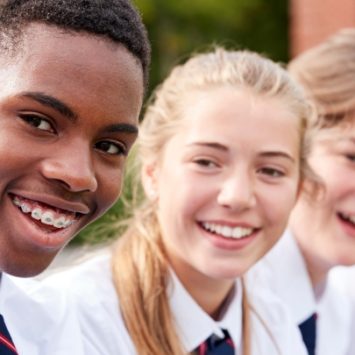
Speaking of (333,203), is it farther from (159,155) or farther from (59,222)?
(59,222)

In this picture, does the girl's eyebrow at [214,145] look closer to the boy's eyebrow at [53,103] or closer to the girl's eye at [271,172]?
the girl's eye at [271,172]

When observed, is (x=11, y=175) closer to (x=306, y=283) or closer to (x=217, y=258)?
(x=217, y=258)

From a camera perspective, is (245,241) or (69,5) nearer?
(69,5)

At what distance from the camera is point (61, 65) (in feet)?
4.91

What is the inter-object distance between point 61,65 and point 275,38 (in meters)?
13.9

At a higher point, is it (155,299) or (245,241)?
(245,241)

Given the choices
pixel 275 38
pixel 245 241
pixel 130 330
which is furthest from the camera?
pixel 275 38

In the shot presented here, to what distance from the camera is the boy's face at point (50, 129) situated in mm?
1489

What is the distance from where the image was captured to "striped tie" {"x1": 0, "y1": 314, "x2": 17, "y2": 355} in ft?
5.50

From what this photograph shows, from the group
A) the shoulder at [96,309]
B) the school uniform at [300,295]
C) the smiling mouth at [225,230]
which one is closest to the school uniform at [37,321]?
the shoulder at [96,309]

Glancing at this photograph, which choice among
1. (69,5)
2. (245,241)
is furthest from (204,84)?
(69,5)

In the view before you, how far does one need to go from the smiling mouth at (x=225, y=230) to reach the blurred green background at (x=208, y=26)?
10614 mm

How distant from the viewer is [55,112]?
1.50m

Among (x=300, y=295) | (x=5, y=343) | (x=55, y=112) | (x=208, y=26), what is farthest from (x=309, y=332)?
(x=208, y=26)
